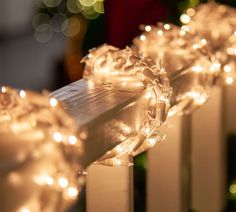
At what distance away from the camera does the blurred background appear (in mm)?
2109

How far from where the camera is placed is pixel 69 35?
4039 millimetres

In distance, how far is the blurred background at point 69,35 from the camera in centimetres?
211

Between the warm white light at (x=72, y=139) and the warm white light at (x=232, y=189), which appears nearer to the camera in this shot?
the warm white light at (x=72, y=139)

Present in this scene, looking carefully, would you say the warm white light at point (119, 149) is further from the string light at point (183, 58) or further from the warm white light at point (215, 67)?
the warm white light at point (215, 67)

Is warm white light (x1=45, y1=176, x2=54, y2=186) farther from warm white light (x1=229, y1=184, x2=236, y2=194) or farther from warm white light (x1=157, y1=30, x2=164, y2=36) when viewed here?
warm white light (x1=229, y1=184, x2=236, y2=194)

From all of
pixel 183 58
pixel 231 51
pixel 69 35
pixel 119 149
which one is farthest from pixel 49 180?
pixel 69 35

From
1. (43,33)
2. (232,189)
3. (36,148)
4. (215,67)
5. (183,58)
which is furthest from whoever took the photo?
(43,33)

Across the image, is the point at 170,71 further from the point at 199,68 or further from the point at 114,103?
the point at 114,103

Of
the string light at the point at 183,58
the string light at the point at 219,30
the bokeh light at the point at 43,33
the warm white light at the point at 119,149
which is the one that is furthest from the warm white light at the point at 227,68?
the bokeh light at the point at 43,33

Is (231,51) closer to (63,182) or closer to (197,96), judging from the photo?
(197,96)

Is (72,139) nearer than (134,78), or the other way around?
(72,139)

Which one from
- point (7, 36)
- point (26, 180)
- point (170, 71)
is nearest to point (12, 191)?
point (26, 180)

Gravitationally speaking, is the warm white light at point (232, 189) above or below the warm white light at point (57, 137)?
above

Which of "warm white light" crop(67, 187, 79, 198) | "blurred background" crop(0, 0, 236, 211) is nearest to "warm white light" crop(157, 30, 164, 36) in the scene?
"blurred background" crop(0, 0, 236, 211)
